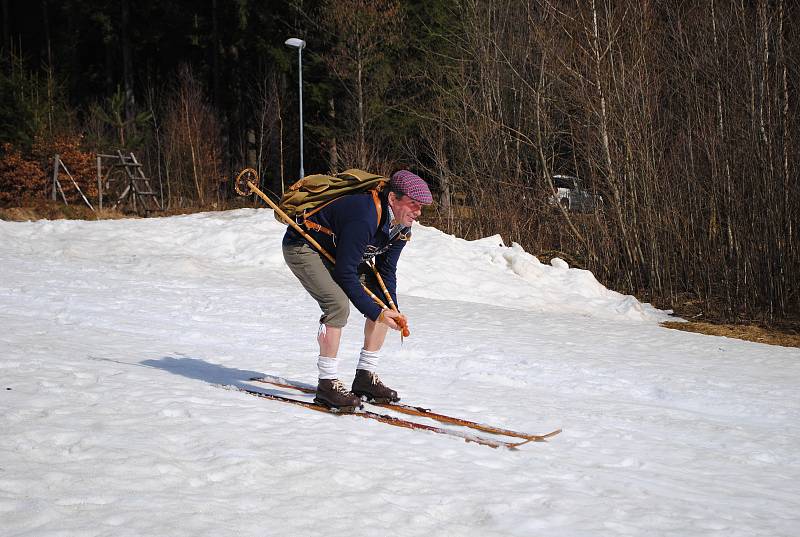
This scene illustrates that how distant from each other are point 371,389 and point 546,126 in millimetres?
14493

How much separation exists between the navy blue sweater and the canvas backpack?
43 millimetres

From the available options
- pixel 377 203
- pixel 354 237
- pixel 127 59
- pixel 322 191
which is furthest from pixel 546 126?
pixel 127 59

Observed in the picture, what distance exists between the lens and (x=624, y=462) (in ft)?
18.9

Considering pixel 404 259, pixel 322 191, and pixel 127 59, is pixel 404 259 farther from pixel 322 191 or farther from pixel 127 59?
pixel 127 59

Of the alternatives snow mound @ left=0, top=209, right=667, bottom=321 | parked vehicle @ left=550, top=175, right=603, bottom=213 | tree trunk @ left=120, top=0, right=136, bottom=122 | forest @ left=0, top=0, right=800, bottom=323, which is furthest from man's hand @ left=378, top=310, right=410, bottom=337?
tree trunk @ left=120, top=0, right=136, bottom=122

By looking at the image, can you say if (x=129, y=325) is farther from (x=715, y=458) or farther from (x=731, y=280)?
(x=731, y=280)

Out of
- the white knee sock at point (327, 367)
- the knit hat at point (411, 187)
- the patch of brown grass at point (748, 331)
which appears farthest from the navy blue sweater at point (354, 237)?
the patch of brown grass at point (748, 331)

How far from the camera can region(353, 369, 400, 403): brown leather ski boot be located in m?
6.71

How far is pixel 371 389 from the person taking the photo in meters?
6.71

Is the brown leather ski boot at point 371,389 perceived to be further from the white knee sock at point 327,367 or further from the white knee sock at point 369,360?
the white knee sock at point 327,367

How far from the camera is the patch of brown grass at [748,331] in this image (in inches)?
502

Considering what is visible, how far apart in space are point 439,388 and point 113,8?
4029cm

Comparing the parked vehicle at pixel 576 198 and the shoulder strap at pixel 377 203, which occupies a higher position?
the shoulder strap at pixel 377 203

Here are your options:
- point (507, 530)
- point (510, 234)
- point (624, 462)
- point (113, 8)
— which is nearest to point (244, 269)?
point (510, 234)
